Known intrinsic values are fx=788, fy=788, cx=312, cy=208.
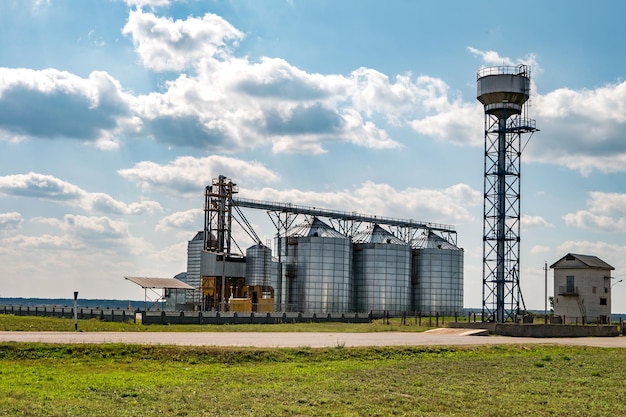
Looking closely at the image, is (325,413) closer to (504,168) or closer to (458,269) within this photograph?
(504,168)

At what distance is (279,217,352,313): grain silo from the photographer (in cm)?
11256

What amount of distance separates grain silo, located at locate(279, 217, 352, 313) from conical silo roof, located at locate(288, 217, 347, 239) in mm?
147

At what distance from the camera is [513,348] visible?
4675cm

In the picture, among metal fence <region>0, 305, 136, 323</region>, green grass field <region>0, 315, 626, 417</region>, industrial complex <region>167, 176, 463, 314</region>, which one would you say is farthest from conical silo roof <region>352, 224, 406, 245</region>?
green grass field <region>0, 315, 626, 417</region>

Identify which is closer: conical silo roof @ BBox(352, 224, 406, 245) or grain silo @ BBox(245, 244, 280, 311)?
grain silo @ BBox(245, 244, 280, 311)

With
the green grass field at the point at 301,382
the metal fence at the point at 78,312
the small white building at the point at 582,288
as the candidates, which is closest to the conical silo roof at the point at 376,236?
the small white building at the point at 582,288

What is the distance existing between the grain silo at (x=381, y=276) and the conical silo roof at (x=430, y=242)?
7.97m

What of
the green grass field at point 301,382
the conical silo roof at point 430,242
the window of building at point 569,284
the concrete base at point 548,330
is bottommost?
the concrete base at point 548,330

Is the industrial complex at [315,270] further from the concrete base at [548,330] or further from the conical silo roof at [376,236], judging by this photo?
the concrete base at [548,330]

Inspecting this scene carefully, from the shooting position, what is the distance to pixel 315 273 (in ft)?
371

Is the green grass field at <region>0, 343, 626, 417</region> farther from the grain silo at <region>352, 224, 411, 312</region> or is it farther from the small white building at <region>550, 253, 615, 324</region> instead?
the grain silo at <region>352, 224, 411, 312</region>

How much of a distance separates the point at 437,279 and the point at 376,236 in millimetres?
12523

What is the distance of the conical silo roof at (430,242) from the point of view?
428 ft

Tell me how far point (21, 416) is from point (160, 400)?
4455 millimetres
